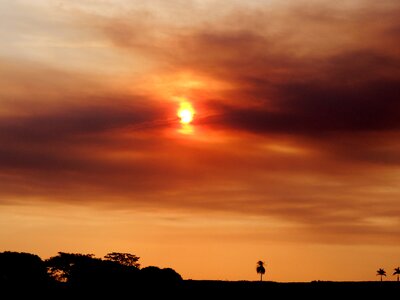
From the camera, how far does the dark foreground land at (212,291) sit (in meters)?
97.9

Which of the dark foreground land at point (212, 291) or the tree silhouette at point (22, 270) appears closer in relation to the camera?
the dark foreground land at point (212, 291)

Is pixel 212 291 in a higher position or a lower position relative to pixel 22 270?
lower

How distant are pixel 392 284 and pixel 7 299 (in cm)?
4866

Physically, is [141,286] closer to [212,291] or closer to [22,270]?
[212,291]

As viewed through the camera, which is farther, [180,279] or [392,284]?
[180,279]

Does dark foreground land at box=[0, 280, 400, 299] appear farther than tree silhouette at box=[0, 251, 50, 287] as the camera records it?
No

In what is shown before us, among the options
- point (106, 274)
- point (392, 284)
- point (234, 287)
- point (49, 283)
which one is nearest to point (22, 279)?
point (49, 283)

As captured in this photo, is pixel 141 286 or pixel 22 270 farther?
pixel 22 270

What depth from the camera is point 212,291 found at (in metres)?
103

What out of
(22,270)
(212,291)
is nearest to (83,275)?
(22,270)

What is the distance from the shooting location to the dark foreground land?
97938 millimetres

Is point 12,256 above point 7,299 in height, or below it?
above

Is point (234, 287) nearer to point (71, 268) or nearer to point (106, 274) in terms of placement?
point (106, 274)

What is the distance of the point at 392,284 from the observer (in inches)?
3976
